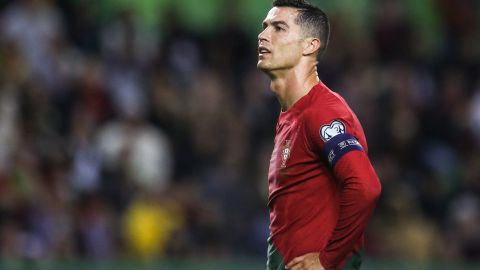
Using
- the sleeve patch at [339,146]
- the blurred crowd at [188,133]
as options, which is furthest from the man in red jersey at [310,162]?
the blurred crowd at [188,133]

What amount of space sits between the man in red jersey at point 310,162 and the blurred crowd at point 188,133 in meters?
4.95

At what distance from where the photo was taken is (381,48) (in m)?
12.8

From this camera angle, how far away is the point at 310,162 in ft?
17.0

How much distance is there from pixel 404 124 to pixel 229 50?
2.18 meters

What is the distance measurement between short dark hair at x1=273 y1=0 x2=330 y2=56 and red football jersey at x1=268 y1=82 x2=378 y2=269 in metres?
0.25

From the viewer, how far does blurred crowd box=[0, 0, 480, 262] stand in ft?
34.2

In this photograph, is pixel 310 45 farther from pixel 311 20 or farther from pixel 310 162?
pixel 310 162

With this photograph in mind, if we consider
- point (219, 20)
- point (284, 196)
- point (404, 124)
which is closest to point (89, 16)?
point (219, 20)

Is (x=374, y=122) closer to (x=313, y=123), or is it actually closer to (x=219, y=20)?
(x=219, y=20)

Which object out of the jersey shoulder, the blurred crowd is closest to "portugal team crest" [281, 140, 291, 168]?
the jersey shoulder

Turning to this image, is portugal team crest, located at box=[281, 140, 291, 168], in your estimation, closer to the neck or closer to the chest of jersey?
the chest of jersey

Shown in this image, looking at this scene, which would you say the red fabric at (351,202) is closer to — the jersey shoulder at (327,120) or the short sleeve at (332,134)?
the short sleeve at (332,134)

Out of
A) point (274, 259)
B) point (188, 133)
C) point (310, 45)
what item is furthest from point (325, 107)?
point (188, 133)

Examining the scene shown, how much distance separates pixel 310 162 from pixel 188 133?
249 inches
